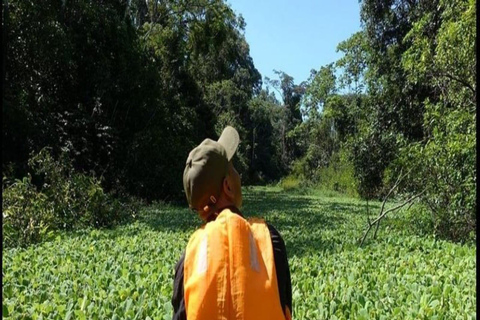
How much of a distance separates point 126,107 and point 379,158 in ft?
25.8

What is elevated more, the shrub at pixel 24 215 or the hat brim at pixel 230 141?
the hat brim at pixel 230 141

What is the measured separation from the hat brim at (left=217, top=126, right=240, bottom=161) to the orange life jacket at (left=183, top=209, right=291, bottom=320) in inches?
11.2

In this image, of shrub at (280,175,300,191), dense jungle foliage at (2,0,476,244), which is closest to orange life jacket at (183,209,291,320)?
dense jungle foliage at (2,0,476,244)

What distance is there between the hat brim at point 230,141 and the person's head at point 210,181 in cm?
4

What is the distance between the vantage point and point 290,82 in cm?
4709

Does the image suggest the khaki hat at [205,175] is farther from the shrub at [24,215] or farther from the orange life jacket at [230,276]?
the shrub at [24,215]

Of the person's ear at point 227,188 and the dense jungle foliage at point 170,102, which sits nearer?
the person's ear at point 227,188

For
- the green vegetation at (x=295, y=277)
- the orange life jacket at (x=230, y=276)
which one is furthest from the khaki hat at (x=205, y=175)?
the green vegetation at (x=295, y=277)

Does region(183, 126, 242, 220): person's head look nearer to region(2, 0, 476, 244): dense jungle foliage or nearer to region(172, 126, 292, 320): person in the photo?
region(172, 126, 292, 320): person

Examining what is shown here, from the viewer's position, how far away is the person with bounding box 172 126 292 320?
1.38 m

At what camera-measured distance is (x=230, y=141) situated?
171 cm

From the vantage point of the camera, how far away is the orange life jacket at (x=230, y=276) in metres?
1.38

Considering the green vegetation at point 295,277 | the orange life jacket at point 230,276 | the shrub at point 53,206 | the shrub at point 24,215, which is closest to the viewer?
the orange life jacket at point 230,276

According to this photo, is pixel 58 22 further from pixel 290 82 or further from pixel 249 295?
pixel 290 82
